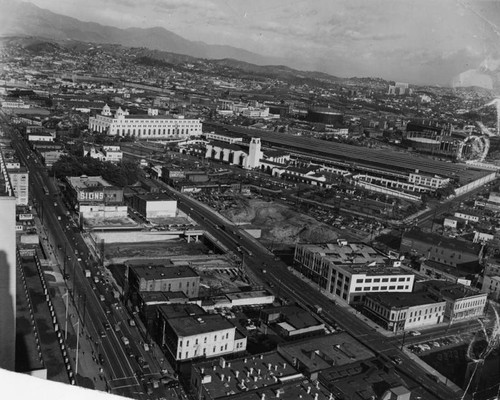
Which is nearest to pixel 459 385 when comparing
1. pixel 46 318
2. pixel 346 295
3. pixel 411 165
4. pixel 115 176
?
pixel 346 295

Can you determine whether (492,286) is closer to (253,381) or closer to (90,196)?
(253,381)

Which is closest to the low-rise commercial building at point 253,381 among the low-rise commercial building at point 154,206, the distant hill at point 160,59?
the low-rise commercial building at point 154,206

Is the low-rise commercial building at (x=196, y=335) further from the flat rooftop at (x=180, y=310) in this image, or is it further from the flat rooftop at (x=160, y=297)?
the flat rooftop at (x=160, y=297)

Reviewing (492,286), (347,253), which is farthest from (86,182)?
(492,286)

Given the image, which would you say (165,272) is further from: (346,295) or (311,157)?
(311,157)

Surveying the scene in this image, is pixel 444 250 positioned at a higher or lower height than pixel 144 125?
lower

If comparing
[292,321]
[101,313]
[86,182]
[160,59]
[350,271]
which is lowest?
[101,313]
